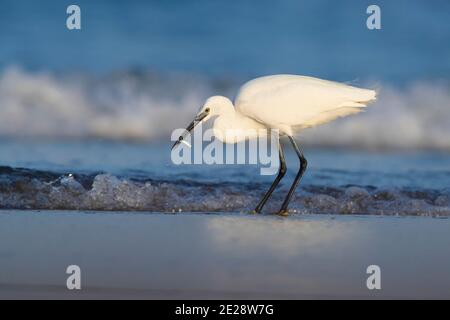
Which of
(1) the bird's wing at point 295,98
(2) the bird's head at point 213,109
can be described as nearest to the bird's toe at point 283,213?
(1) the bird's wing at point 295,98

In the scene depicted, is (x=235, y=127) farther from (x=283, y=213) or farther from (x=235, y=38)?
(x=235, y=38)

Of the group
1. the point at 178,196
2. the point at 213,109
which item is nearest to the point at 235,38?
the point at 178,196

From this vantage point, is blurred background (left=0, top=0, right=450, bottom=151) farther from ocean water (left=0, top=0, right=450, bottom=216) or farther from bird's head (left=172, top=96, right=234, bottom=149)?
bird's head (left=172, top=96, right=234, bottom=149)

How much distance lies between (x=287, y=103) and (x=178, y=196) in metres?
1.28

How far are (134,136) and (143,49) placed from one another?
81.0 inches

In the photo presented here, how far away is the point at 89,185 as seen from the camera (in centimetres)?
818

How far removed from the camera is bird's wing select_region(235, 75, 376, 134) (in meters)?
7.39

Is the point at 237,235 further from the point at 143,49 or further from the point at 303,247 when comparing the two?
the point at 143,49

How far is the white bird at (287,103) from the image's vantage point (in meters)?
7.40

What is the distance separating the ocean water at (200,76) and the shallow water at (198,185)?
5cm

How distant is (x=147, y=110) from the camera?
12.3 m

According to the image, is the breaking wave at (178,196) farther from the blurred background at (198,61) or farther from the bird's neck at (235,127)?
the blurred background at (198,61)

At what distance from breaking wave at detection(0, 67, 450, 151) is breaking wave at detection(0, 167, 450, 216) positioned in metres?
3.02
